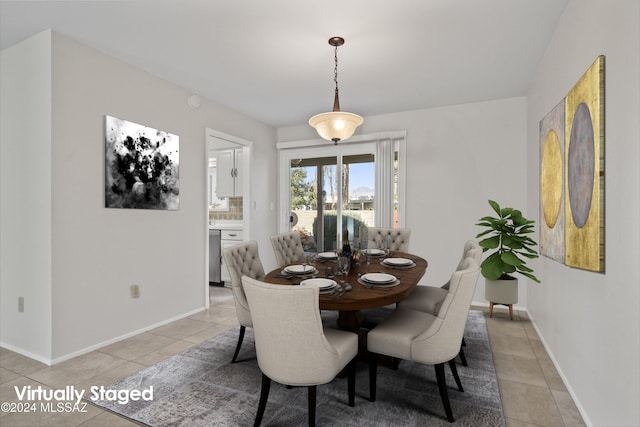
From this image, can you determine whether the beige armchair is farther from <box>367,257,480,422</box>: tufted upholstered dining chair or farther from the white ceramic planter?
the white ceramic planter

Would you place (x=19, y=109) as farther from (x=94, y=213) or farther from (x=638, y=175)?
(x=638, y=175)

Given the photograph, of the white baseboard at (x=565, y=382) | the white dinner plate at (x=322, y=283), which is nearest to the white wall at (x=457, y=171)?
the white baseboard at (x=565, y=382)

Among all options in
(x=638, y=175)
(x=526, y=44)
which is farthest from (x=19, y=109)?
(x=526, y=44)

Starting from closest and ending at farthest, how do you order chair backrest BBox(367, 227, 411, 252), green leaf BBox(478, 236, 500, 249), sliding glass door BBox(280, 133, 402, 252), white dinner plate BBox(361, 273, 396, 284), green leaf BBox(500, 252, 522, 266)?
1. white dinner plate BBox(361, 273, 396, 284)
2. green leaf BBox(500, 252, 522, 266)
3. green leaf BBox(478, 236, 500, 249)
4. chair backrest BBox(367, 227, 411, 252)
5. sliding glass door BBox(280, 133, 402, 252)

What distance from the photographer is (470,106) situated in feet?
13.8

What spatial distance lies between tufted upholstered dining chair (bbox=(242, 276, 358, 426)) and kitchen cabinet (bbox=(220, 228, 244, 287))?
3.39 meters

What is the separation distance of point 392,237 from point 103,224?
296 cm

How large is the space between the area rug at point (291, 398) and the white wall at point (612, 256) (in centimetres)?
54

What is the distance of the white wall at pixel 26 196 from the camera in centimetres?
254

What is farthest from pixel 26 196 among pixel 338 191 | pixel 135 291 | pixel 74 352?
pixel 338 191

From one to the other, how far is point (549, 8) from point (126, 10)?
2.91m

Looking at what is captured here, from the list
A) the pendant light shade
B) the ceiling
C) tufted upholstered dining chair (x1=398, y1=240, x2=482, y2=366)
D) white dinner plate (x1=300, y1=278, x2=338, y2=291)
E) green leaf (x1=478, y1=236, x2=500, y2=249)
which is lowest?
tufted upholstered dining chair (x1=398, y1=240, x2=482, y2=366)

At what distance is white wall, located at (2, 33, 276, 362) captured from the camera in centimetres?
258

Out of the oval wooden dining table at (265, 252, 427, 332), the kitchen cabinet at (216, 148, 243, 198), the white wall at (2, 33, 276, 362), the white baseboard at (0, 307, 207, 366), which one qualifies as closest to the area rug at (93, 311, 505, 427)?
the oval wooden dining table at (265, 252, 427, 332)
